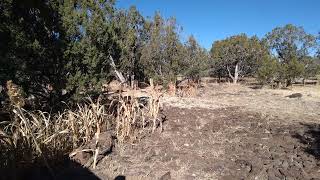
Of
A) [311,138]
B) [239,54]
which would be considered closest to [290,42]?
[239,54]

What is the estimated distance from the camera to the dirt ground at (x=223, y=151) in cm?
493

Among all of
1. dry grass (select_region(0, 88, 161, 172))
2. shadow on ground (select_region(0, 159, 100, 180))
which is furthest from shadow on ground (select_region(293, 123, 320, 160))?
shadow on ground (select_region(0, 159, 100, 180))

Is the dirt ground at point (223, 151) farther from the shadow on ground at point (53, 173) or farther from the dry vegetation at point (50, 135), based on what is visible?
the dry vegetation at point (50, 135)

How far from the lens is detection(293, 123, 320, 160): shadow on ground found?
6.02 meters

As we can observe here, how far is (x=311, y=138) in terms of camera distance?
23.0ft

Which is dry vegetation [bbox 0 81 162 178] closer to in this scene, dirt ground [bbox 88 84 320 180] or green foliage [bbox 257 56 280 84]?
dirt ground [bbox 88 84 320 180]

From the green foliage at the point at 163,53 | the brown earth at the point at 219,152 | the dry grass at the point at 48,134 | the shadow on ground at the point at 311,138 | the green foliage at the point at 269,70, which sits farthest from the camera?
the green foliage at the point at 269,70

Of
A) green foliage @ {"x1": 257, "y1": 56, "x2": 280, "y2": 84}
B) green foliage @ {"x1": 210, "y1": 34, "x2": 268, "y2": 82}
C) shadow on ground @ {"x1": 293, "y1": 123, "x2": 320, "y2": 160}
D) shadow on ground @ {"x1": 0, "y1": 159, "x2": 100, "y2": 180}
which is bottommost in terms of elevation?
shadow on ground @ {"x1": 0, "y1": 159, "x2": 100, "y2": 180}

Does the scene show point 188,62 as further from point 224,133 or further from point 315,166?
point 315,166

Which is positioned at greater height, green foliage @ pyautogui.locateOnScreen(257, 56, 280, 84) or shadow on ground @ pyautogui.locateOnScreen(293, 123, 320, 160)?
green foliage @ pyautogui.locateOnScreen(257, 56, 280, 84)

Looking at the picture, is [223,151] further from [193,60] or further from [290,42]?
[290,42]

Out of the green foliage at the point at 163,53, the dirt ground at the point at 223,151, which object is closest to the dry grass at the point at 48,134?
the dirt ground at the point at 223,151

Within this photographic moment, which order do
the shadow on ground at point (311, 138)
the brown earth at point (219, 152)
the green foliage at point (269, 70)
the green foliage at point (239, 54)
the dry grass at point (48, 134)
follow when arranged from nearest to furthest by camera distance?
1. the dry grass at point (48, 134)
2. the brown earth at point (219, 152)
3. the shadow on ground at point (311, 138)
4. the green foliage at point (269, 70)
5. the green foliage at point (239, 54)

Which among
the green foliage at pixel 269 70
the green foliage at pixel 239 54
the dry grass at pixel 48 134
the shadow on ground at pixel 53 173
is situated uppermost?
the green foliage at pixel 239 54
